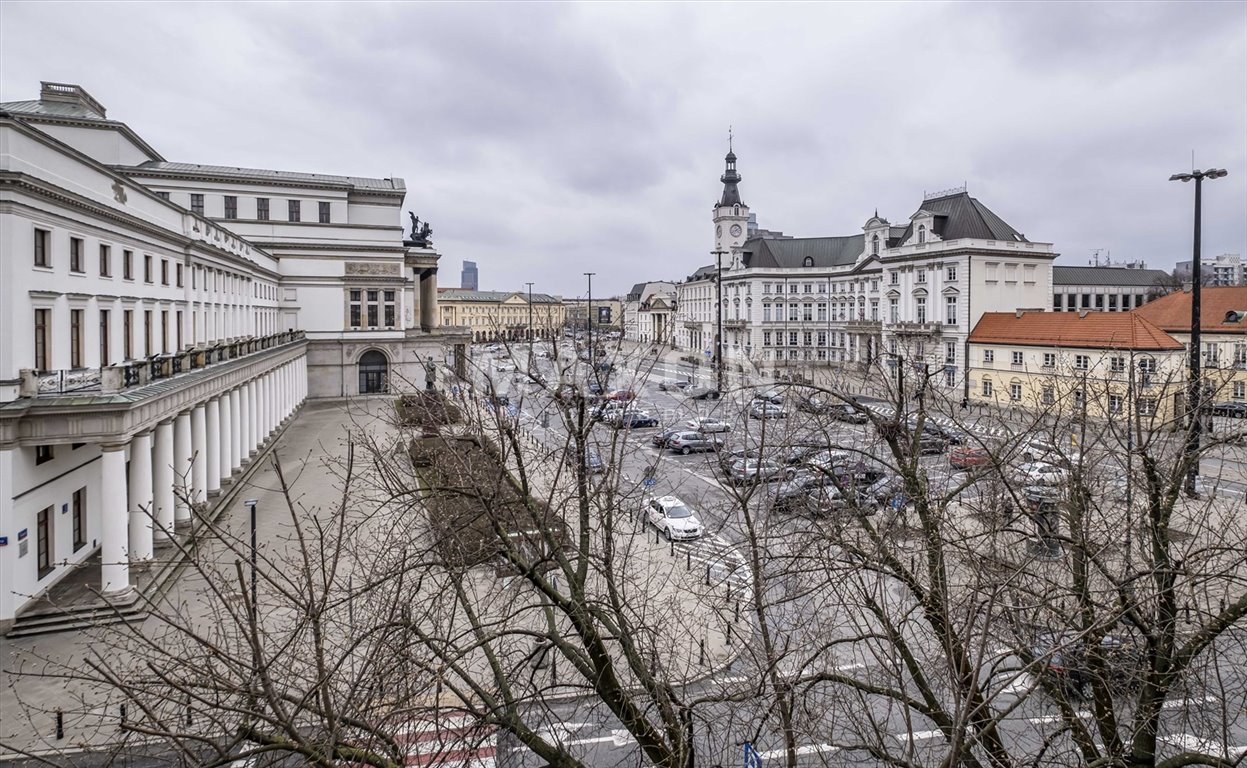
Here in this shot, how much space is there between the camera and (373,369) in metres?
59.9

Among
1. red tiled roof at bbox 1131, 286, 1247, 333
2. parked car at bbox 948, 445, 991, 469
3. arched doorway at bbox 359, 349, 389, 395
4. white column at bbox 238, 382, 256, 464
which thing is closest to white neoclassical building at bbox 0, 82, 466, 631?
white column at bbox 238, 382, 256, 464

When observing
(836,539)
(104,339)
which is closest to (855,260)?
(104,339)

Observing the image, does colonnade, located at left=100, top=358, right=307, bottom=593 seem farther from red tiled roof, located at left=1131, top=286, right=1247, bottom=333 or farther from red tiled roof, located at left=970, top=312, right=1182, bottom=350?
red tiled roof, located at left=1131, top=286, right=1247, bottom=333

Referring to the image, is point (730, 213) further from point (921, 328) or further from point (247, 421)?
point (247, 421)

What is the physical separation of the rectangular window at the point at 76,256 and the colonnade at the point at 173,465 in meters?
4.43

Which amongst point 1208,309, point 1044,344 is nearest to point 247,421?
point 1044,344

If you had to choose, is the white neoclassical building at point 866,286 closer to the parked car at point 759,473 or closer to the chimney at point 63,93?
the parked car at point 759,473

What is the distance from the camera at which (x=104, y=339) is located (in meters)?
20.7

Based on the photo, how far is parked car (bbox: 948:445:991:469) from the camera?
345 inches

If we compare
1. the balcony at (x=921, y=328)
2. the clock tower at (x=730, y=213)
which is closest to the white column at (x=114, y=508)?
the balcony at (x=921, y=328)

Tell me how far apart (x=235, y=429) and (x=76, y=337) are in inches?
521

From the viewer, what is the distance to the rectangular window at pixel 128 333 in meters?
22.1

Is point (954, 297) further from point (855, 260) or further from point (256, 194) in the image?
point (256, 194)

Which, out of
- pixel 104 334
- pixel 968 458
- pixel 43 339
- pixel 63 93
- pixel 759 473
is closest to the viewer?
pixel 759 473
